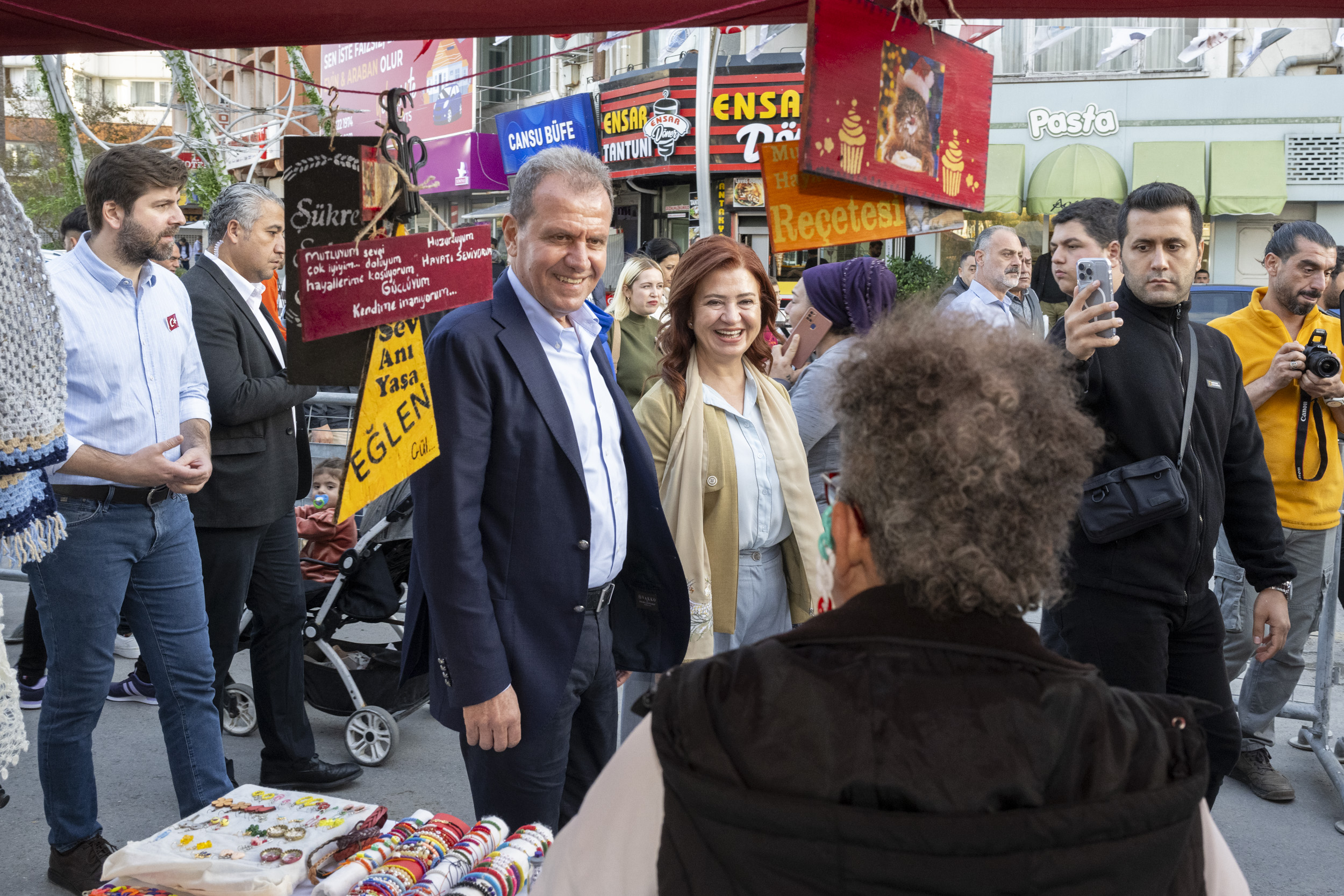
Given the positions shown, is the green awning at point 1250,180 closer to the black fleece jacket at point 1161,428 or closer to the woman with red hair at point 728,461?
the black fleece jacket at point 1161,428

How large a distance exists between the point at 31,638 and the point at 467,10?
374 centimetres

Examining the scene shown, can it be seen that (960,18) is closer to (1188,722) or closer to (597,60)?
(1188,722)

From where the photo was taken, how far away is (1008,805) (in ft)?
3.77

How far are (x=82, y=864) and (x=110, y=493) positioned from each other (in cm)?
113

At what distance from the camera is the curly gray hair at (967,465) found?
125 centimetres

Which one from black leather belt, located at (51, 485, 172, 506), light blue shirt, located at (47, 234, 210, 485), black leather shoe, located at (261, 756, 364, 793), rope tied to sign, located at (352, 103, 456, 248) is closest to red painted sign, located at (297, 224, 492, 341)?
rope tied to sign, located at (352, 103, 456, 248)

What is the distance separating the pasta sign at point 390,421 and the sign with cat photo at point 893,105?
1.04 metres

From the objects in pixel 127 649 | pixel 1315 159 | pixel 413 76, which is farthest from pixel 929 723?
pixel 413 76

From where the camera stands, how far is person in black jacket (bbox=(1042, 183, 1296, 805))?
2.93 m

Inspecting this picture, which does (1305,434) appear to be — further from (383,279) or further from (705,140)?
(705,140)

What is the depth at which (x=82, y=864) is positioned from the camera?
10.7 ft

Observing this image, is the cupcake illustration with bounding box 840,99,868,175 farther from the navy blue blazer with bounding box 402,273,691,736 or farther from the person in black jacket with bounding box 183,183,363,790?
the person in black jacket with bounding box 183,183,363,790

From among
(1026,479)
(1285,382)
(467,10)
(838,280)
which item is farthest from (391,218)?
(1285,382)

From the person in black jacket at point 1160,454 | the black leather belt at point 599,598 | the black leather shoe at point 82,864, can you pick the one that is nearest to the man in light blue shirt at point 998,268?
the person in black jacket at point 1160,454
